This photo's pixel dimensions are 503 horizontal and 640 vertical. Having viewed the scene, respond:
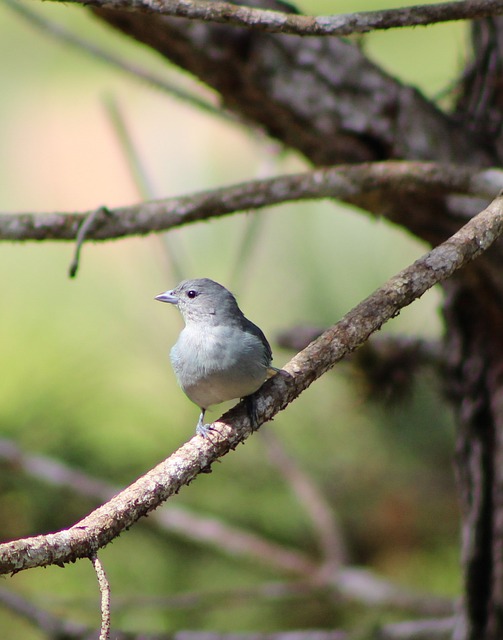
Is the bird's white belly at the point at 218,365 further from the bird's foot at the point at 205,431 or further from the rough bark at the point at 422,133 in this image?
the rough bark at the point at 422,133

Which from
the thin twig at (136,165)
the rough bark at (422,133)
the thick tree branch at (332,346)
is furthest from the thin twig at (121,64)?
the thick tree branch at (332,346)

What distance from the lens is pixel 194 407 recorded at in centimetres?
397

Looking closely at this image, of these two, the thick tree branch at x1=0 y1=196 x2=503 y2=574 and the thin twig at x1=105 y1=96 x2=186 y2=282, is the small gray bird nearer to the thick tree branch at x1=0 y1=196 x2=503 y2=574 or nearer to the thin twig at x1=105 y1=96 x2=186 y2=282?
the thick tree branch at x1=0 y1=196 x2=503 y2=574

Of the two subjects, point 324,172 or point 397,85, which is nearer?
point 324,172

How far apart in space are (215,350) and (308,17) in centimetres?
85

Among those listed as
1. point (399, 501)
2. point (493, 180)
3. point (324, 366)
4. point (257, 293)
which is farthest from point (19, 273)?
point (324, 366)

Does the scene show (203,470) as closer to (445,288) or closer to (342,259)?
(445,288)

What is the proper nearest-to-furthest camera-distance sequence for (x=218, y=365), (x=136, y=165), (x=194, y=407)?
(x=218, y=365) → (x=136, y=165) → (x=194, y=407)

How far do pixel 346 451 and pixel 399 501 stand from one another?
1.30ft

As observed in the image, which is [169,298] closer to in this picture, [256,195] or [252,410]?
[256,195]

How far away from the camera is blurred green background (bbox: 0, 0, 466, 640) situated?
3.87 metres

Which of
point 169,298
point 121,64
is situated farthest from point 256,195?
point 121,64

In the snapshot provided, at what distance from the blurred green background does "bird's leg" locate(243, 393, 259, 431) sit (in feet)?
5.30

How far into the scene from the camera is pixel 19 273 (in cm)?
468
